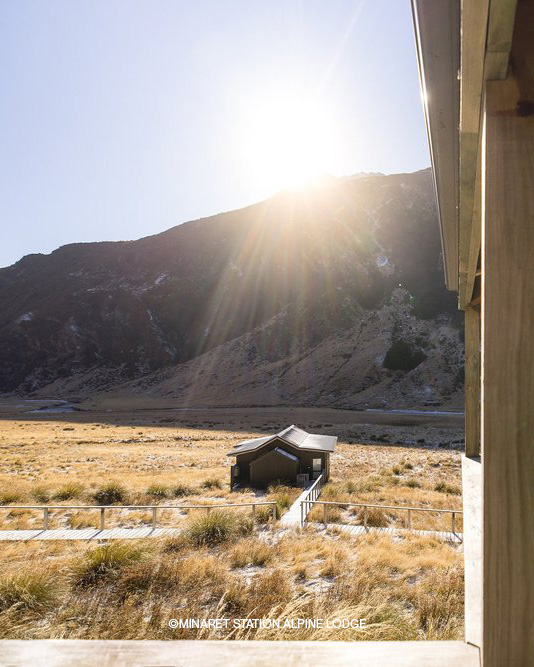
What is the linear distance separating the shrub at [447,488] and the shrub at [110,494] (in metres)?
12.0

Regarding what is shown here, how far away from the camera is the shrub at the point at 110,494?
1504 cm

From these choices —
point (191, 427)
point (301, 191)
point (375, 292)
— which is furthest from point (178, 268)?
point (191, 427)

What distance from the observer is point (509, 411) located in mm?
1340

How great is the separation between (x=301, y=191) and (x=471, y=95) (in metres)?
127

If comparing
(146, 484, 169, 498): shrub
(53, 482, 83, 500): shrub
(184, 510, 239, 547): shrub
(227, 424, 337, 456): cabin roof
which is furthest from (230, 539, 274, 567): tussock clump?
(227, 424, 337, 456): cabin roof

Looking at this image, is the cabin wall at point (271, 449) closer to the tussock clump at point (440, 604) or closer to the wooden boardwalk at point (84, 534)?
the wooden boardwalk at point (84, 534)

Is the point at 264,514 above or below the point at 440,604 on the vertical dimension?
below

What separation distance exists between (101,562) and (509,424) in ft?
22.6

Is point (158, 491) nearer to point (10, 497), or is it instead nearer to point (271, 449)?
point (10, 497)

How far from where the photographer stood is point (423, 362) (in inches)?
2906

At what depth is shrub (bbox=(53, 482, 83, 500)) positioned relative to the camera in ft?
50.5

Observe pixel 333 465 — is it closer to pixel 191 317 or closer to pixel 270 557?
pixel 270 557

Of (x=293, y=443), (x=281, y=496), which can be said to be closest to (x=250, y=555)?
(x=281, y=496)

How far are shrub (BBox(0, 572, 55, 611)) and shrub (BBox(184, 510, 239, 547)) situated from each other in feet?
11.8
